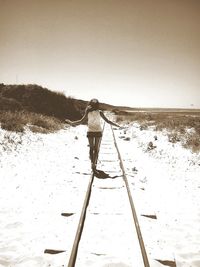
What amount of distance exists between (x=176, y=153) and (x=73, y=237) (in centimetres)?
999

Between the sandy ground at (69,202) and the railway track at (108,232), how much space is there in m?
0.15

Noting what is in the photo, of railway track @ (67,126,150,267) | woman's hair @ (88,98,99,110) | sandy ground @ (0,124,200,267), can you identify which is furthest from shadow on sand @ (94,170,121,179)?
woman's hair @ (88,98,99,110)

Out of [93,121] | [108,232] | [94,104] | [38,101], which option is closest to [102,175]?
[93,121]

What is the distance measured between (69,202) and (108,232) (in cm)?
176

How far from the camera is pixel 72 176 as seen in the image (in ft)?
30.2

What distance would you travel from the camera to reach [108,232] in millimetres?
5145

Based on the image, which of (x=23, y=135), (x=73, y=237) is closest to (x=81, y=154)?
(x=23, y=135)

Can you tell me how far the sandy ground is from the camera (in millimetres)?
4637

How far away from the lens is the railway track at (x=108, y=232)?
4.27 metres

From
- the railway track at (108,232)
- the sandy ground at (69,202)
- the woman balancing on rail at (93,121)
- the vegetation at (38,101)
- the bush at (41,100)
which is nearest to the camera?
the railway track at (108,232)

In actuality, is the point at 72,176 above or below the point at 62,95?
below

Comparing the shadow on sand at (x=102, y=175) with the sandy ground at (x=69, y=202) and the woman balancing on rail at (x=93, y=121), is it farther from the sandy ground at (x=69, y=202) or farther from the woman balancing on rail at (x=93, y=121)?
the sandy ground at (x=69, y=202)

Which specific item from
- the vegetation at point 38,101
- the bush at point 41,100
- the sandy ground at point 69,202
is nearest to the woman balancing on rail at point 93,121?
the sandy ground at point 69,202

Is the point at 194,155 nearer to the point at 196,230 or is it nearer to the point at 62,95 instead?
the point at 196,230
